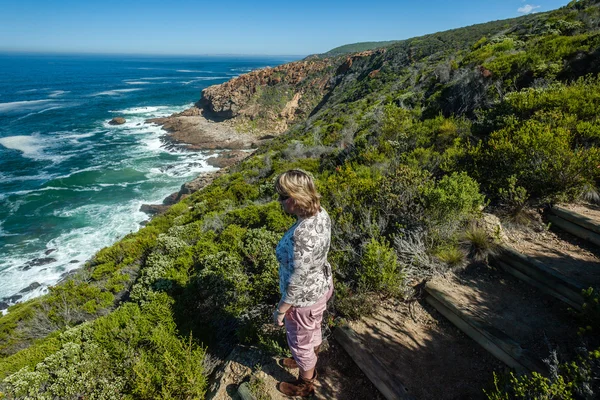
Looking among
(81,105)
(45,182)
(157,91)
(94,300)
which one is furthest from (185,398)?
(157,91)

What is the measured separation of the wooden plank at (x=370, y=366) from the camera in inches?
97.0

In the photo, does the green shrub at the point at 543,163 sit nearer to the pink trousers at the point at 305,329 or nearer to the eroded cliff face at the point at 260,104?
the pink trousers at the point at 305,329

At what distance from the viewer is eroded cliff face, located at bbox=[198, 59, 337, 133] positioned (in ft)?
171

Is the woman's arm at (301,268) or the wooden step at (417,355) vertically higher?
the woman's arm at (301,268)

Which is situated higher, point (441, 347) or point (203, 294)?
point (441, 347)

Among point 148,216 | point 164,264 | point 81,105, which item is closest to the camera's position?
point 164,264

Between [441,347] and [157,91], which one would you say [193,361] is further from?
[157,91]

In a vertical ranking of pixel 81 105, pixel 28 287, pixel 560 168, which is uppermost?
pixel 560 168

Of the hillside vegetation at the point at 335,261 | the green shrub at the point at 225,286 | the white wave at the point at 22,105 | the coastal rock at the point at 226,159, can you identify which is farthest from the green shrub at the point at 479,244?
the white wave at the point at 22,105

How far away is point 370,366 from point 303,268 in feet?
4.17

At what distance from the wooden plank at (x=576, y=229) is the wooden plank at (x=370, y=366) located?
2987 mm

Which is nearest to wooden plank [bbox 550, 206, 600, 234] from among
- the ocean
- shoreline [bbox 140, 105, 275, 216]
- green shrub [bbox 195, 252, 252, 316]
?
green shrub [bbox 195, 252, 252, 316]

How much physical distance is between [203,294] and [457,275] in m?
3.41

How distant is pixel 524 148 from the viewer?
433 cm
